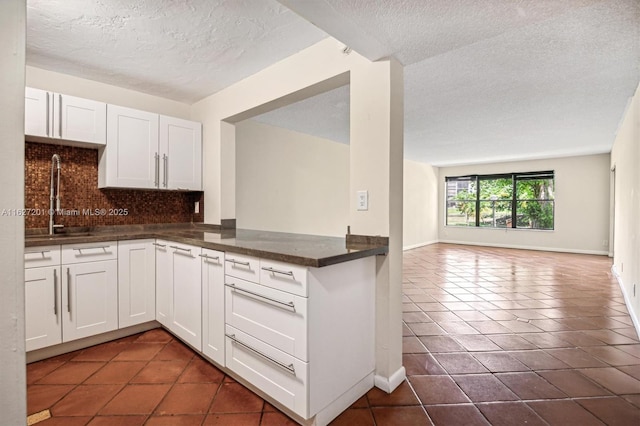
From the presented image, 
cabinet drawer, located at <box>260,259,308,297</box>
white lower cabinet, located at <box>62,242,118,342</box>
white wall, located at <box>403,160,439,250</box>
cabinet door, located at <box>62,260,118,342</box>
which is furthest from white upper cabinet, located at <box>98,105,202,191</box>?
white wall, located at <box>403,160,439,250</box>

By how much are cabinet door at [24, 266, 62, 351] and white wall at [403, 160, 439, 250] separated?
24.0 ft

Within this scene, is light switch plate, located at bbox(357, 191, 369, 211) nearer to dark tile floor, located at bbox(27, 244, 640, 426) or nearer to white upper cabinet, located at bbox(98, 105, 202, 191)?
dark tile floor, located at bbox(27, 244, 640, 426)

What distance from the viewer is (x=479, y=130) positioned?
16.2 feet

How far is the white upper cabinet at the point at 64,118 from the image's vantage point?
2385 millimetres

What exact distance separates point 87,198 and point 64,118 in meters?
0.77

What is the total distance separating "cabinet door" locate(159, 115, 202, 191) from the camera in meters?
3.11

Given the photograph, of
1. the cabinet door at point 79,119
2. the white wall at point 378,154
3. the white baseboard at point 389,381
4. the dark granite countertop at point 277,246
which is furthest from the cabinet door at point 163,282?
the white baseboard at point 389,381

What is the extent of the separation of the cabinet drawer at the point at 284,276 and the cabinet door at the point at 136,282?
1621 millimetres

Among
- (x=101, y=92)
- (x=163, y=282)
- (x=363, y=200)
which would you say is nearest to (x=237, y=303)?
(x=363, y=200)

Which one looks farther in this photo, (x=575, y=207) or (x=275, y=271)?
(x=575, y=207)

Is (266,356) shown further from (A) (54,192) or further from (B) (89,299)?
(A) (54,192)

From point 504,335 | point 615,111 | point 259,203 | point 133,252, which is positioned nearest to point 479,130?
point 615,111

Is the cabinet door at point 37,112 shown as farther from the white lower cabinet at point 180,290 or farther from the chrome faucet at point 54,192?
the white lower cabinet at point 180,290

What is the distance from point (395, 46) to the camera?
1773 millimetres
